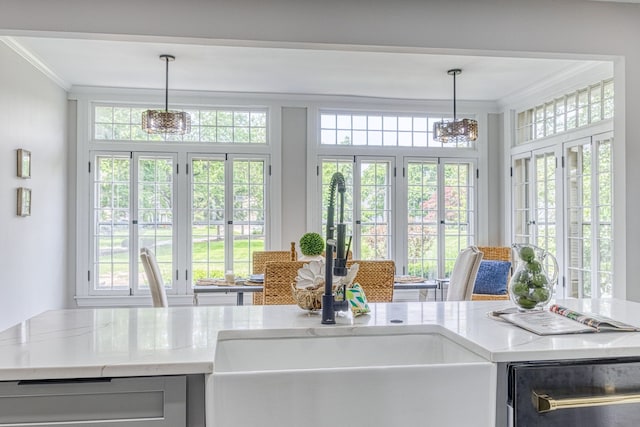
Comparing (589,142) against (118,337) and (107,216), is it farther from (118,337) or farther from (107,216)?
(107,216)

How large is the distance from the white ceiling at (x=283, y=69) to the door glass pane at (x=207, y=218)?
3.01ft

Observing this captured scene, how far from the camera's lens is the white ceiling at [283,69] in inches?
158

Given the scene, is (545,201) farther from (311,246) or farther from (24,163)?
(24,163)

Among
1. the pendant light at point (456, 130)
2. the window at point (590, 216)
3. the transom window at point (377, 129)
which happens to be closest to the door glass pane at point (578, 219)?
the window at point (590, 216)

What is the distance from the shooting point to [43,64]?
4.38 metres

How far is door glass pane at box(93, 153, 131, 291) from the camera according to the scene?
17.3 ft

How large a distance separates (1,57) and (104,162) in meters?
1.75

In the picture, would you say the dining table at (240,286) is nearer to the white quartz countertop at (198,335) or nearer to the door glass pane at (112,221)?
the white quartz countertop at (198,335)

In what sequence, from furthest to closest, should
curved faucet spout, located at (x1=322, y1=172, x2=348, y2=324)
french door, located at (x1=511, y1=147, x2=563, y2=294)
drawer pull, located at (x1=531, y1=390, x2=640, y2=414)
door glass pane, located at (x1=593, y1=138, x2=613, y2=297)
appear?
french door, located at (x1=511, y1=147, x2=563, y2=294) < door glass pane, located at (x1=593, y1=138, x2=613, y2=297) < curved faucet spout, located at (x1=322, y1=172, x2=348, y2=324) < drawer pull, located at (x1=531, y1=390, x2=640, y2=414)

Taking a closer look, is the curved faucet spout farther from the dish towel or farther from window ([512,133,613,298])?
window ([512,133,613,298])

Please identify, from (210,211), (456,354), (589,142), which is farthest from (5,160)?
(589,142)

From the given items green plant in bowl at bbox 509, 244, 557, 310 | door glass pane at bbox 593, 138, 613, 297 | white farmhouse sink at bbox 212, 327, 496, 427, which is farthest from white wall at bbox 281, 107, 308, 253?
white farmhouse sink at bbox 212, 327, 496, 427

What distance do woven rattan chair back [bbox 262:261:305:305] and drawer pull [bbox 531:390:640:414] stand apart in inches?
79.7

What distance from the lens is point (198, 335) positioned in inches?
55.9
